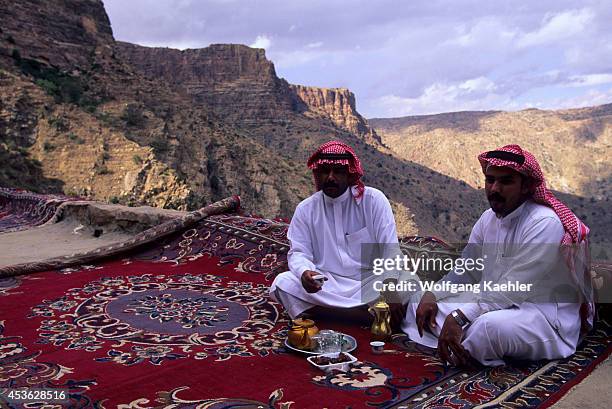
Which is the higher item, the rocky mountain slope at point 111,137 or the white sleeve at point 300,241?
the rocky mountain slope at point 111,137

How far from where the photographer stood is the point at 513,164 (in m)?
2.36

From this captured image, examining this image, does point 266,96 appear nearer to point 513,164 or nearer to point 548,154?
point 548,154

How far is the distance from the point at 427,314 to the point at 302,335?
1.95ft

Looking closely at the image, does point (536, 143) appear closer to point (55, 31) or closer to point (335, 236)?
point (55, 31)

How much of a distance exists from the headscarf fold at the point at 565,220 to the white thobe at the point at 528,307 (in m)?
0.03

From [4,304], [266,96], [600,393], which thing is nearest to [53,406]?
[4,304]

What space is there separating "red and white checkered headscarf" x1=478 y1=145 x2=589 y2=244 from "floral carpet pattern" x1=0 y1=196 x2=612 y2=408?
565 millimetres

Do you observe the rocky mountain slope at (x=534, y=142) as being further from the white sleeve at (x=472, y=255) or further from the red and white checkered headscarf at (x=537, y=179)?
the red and white checkered headscarf at (x=537, y=179)

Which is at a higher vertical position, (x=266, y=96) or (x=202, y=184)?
(x=266, y=96)

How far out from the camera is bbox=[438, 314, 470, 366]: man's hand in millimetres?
2318

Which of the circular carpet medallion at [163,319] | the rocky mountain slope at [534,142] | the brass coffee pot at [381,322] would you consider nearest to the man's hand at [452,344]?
the brass coffee pot at [381,322]

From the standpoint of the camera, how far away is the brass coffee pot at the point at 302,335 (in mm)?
2508

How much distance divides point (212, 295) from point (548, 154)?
207ft

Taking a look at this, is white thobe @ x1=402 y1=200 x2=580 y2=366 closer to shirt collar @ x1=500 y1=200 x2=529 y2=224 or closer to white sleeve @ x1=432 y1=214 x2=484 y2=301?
shirt collar @ x1=500 y1=200 x2=529 y2=224
